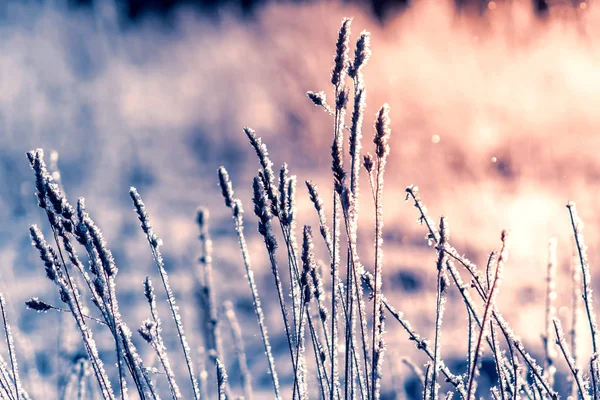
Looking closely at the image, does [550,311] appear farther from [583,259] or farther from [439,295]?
[439,295]

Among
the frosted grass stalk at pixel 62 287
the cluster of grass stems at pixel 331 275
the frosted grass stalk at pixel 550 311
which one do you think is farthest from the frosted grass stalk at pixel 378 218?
the frosted grass stalk at pixel 550 311

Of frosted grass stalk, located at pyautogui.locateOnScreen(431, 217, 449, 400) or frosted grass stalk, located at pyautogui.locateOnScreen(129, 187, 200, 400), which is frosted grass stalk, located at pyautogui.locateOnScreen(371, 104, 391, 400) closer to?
frosted grass stalk, located at pyautogui.locateOnScreen(431, 217, 449, 400)

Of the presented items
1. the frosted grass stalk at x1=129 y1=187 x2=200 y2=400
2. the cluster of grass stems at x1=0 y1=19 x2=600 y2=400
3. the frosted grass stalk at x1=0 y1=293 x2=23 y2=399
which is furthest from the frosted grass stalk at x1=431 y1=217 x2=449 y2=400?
the frosted grass stalk at x1=0 y1=293 x2=23 y2=399

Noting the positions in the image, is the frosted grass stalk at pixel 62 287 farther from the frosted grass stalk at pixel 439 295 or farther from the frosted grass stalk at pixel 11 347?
the frosted grass stalk at pixel 439 295

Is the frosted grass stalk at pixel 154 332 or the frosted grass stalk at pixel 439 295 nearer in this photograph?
the frosted grass stalk at pixel 439 295

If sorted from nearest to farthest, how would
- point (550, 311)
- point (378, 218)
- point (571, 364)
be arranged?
point (378, 218) → point (571, 364) → point (550, 311)

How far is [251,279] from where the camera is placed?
136 cm

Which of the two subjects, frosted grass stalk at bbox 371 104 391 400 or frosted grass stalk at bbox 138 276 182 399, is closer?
frosted grass stalk at bbox 371 104 391 400

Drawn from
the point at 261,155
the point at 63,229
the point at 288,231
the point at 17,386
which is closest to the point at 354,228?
the point at 288,231

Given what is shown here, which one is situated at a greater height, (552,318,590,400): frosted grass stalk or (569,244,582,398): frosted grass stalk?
(569,244,582,398): frosted grass stalk

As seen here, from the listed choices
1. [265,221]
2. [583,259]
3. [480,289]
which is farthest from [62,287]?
[583,259]

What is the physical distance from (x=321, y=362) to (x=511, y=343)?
503 millimetres

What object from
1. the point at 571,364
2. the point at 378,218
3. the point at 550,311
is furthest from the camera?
the point at 550,311

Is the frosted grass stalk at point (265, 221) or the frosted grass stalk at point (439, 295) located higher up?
the frosted grass stalk at point (265, 221)
